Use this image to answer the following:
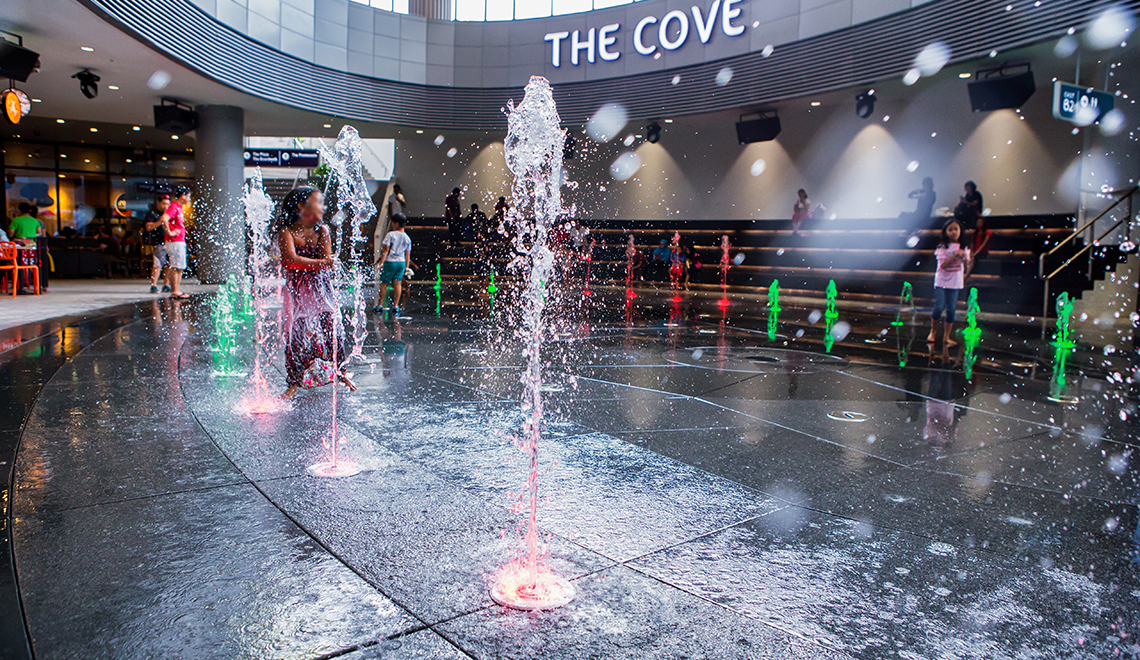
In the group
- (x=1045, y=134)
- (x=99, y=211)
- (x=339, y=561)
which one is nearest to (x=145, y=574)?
(x=339, y=561)

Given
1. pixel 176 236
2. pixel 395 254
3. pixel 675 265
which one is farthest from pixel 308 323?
pixel 675 265

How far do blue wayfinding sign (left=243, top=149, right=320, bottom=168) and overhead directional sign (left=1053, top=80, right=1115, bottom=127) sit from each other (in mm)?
20148

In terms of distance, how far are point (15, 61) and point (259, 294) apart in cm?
632

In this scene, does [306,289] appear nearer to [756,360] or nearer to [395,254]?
[756,360]

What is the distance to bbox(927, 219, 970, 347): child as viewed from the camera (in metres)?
9.09

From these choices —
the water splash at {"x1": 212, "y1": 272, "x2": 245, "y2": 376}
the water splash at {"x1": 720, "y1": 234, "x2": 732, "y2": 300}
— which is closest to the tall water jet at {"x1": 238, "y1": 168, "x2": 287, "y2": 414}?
the water splash at {"x1": 212, "y1": 272, "x2": 245, "y2": 376}

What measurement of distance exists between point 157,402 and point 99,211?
24.7 metres

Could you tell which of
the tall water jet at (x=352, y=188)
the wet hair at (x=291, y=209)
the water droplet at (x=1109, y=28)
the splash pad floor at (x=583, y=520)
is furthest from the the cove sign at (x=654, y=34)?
the wet hair at (x=291, y=209)

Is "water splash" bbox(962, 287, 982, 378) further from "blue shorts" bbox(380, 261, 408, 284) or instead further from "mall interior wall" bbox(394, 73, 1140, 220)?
"blue shorts" bbox(380, 261, 408, 284)

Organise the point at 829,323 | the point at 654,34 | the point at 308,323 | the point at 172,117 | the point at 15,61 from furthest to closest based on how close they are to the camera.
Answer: the point at 654,34
the point at 172,117
the point at 829,323
the point at 15,61
the point at 308,323

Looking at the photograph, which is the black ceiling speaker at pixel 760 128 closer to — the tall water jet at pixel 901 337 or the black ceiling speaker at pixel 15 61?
the tall water jet at pixel 901 337

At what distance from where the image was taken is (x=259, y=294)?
54.1ft

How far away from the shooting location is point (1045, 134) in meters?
16.5

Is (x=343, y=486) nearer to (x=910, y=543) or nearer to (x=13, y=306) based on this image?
(x=910, y=543)
